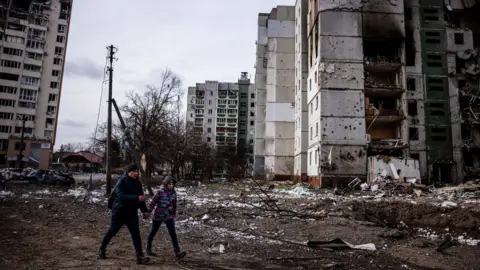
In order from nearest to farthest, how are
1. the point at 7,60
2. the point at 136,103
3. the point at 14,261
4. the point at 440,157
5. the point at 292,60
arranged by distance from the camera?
the point at 14,261, the point at 440,157, the point at 136,103, the point at 292,60, the point at 7,60

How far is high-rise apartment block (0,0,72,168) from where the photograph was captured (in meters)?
58.2

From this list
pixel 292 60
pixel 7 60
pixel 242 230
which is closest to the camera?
pixel 242 230

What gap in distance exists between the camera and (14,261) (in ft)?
19.1

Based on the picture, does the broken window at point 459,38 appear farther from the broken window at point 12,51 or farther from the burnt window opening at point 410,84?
the broken window at point 12,51

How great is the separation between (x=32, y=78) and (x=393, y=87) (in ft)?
202

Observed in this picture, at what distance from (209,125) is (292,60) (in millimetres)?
52356

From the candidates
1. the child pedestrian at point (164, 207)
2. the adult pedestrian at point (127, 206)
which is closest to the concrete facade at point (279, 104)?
the child pedestrian at point (164, 207)

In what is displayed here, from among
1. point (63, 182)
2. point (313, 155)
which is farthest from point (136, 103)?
point (313, 155)

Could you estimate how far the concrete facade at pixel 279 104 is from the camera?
1775 inches

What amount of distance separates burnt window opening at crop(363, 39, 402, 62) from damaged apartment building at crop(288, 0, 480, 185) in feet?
0.30

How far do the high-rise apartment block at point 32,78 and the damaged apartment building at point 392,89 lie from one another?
167 feet

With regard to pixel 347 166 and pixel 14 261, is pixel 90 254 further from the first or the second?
pixel 347 166

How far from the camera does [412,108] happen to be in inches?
1248

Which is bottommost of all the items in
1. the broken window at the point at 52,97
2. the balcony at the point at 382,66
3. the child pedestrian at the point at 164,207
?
the child pedestrian at the point at 164,207
